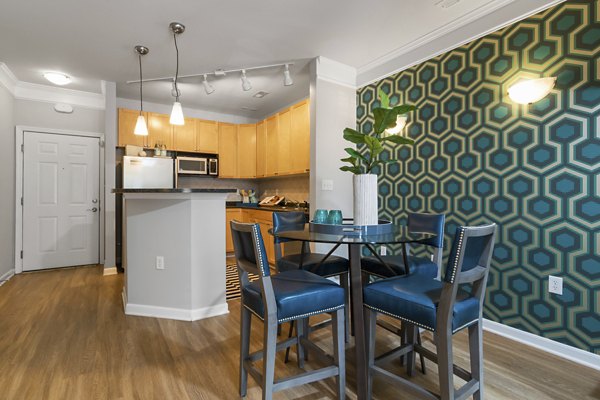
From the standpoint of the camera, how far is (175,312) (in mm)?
2664

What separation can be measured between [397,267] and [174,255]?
6.19 ft

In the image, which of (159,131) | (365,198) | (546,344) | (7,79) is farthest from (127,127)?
(546,344)

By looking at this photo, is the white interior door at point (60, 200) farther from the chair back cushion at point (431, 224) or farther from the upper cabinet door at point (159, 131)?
the chair back cushion at point (431, 224)

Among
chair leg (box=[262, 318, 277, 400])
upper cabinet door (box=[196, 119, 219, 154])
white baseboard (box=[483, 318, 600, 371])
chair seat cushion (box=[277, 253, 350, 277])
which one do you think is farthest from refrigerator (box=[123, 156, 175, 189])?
white baseboard (box=[483, 318, 600, 371])

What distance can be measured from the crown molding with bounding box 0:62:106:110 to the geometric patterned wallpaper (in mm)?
4654

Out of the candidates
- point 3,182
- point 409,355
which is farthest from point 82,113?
point 409,355

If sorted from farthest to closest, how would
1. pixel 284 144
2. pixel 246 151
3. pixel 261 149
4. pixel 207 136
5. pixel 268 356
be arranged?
pixel 246 151
pixel 261 149
pixel 207 136
pixel 284 144
pixel 268 356

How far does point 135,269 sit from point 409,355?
2.37 meters

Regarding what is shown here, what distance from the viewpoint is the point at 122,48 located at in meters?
3.13

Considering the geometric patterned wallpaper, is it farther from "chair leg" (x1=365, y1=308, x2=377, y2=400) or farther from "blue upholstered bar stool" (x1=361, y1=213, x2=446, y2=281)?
"chair leg" (x1=365, y1=308, x2=377, y2=400)

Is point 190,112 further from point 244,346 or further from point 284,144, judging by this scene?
point 244,346

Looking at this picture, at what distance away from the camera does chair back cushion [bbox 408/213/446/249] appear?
7.00 feet

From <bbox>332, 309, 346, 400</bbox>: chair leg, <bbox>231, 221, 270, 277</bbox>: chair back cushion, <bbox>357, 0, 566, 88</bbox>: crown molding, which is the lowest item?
<bbox>332, 309, 346, 400</bbox>: chair leg

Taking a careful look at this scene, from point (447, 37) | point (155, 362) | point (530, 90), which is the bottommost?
point (155, 362)
